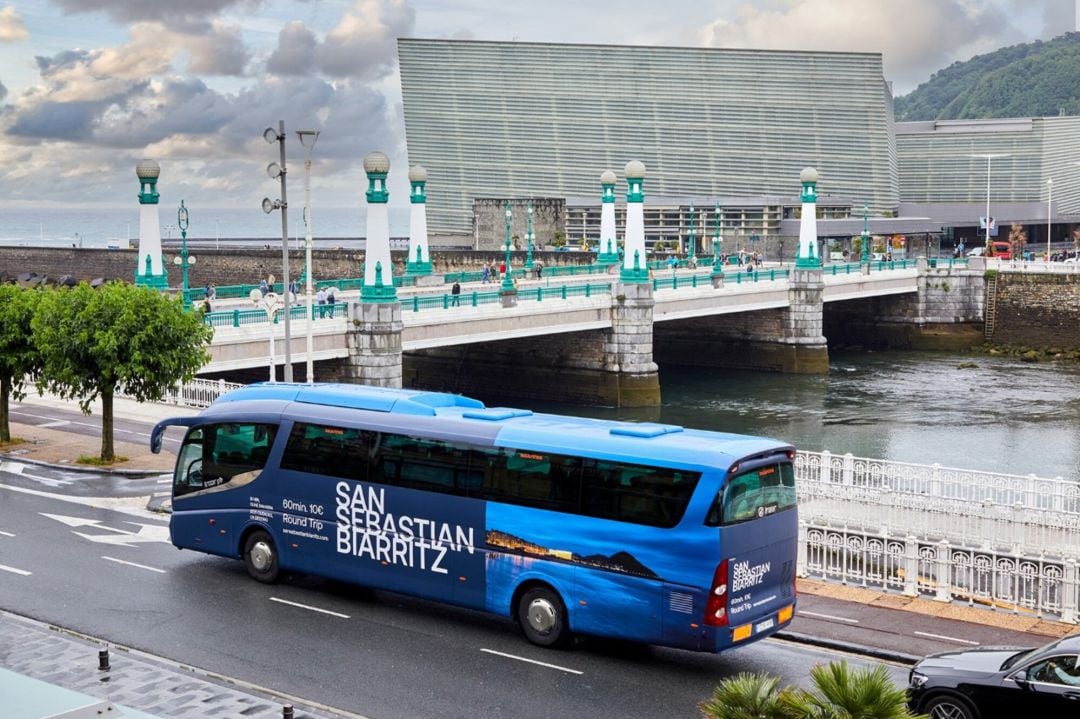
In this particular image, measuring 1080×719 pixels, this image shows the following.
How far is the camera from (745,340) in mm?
81875

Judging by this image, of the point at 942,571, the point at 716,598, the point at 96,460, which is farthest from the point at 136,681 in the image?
the point at 96,460

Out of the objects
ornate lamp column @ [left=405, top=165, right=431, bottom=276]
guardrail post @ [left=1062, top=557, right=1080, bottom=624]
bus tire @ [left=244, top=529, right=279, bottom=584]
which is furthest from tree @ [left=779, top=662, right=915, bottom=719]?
ornate lamp column @ [left=405, top=165, right=431, bottom=276]

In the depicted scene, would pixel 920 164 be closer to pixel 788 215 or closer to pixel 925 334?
pixel 788 215

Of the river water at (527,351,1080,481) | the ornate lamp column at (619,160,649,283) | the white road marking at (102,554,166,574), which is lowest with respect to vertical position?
the river water at (527,351,1080,481)

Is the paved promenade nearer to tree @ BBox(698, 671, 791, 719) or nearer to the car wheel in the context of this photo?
the car wheel

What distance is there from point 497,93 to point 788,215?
124 ft

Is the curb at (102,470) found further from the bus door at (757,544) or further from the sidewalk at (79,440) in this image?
the bus door at (757,544)

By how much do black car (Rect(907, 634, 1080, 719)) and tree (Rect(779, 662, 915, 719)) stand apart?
4.08 meters

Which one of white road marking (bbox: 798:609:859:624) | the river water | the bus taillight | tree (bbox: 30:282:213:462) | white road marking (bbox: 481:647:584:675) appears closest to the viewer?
the bus taillight

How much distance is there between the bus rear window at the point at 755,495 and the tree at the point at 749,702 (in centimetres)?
646

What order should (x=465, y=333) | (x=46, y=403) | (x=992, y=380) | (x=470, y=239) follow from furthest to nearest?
(x=470, y=239) → (x=992, y=380) → (x=465, y=333) → (x=46, y=403)

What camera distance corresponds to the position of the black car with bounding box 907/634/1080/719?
46.9 feet

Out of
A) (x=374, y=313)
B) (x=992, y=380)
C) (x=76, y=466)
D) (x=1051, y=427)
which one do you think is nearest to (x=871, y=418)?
(x=1051, y=427)

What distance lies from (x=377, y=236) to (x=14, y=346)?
14.9 metres
